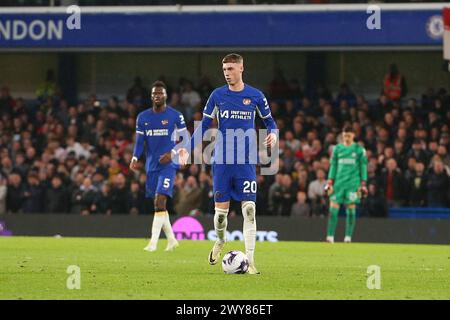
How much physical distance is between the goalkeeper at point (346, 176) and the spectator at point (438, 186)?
201 cm

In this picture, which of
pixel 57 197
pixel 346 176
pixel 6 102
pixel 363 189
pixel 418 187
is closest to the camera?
pixel 363 189

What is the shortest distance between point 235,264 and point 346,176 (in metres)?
9.39

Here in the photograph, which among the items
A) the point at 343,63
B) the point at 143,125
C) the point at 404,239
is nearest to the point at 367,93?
the point at 343,63

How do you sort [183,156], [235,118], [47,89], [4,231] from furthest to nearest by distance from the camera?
[47,89]
[4,231]
[183,156]
[235,118]

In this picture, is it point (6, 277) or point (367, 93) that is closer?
point (6, 277)

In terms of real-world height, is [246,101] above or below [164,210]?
above

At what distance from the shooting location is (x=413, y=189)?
23.5m

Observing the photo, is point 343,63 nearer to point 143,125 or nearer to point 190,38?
point 190,38

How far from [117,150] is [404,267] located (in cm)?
1334

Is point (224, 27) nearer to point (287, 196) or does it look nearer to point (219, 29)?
point (219, 29)

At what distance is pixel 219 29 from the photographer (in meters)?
26.4

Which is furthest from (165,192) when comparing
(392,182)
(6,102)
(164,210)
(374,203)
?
(6,102)

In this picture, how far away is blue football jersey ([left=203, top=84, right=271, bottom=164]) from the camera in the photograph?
42.7 feet

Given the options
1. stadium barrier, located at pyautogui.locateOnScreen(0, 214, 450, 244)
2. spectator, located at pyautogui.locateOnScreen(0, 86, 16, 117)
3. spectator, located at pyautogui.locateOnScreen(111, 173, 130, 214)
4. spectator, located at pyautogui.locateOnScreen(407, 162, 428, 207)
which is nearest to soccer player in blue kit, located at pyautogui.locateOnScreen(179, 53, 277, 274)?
stadium barrier, located at pyautogui.locateOnScreen(0, 214, 450, 244)
